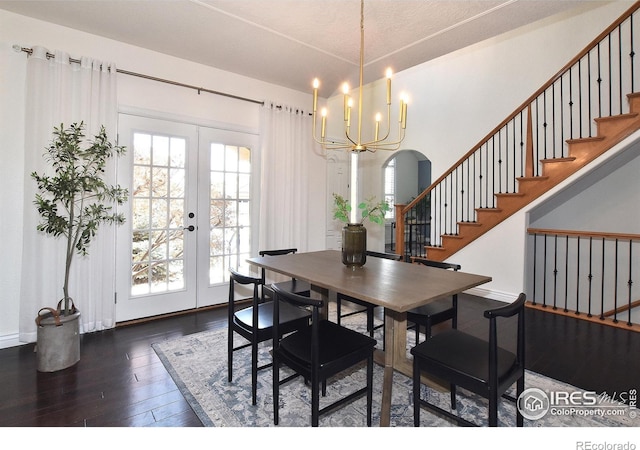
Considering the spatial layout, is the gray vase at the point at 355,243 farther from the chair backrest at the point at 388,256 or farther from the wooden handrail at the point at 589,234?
the wooden handrail at the point at 589,234

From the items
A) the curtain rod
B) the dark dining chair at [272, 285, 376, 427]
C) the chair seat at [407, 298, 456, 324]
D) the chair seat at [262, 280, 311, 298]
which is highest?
the curtain rod

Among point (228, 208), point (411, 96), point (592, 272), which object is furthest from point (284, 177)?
point (592, 272)

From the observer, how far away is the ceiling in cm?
276

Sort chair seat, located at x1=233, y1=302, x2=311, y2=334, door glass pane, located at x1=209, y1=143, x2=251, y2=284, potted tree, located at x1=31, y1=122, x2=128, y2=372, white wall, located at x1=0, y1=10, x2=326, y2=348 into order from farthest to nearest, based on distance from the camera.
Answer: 1. door glass pane, located at x1=209, y1=143, x2=251, y2=284
2. white wall, located at x1=0, y1=10, x2=326, y2=348
3. potted tree, located at x1=31, y1=122, x2=128, y2=372
4. chair seat, located at x1=233, y1=302, x2=311, y2=334

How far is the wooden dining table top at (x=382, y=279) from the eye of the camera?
172 cm

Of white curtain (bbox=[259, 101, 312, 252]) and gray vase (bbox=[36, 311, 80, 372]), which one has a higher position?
white curtain (bbox=[259, 101, 312, 252])

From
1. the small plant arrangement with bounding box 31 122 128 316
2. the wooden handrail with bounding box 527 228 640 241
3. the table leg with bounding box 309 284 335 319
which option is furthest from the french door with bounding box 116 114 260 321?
the wooden handrail with bounding box 527 228 640 241

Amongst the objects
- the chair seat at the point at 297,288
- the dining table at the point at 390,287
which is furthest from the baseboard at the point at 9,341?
the dining table at the point at 390,287

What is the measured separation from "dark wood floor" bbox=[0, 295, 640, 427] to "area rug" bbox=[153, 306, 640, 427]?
0.12 metres

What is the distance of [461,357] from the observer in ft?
5.56

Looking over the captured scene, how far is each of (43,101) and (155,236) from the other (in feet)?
5.13

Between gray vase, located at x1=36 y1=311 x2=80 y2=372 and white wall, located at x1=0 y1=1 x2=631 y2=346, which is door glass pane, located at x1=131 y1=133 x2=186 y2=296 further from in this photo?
gray vase, located at x1=36 y1=311 x2=80 y2=372

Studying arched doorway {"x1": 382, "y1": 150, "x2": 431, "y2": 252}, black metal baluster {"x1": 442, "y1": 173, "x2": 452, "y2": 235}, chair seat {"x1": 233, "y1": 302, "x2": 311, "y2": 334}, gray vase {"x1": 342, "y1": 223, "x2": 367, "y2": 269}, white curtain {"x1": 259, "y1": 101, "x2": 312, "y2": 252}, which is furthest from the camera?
arched doorway {"x1": 382, "y1": 150, "x2": 431, "y2": 252}
